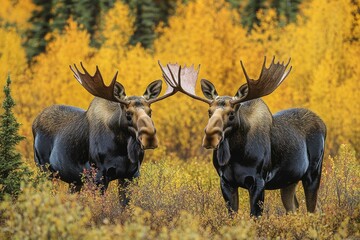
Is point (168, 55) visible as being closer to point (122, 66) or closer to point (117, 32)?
point (117, 32)

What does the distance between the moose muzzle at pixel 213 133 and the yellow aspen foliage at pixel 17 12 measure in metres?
31.2

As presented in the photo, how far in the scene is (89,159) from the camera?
423 inches

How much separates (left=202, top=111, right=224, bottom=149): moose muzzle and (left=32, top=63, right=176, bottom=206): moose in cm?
83

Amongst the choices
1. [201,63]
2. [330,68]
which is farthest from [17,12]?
[330,68]

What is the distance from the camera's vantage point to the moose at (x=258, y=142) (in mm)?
9625

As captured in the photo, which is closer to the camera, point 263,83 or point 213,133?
point 213,133

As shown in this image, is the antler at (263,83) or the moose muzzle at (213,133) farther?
the antler at (263,83)

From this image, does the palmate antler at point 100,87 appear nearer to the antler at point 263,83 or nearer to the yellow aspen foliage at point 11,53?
the antler at point 263,83

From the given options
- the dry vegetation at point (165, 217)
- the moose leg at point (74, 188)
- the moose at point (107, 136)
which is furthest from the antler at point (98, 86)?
the moose leg at point (74, 188)

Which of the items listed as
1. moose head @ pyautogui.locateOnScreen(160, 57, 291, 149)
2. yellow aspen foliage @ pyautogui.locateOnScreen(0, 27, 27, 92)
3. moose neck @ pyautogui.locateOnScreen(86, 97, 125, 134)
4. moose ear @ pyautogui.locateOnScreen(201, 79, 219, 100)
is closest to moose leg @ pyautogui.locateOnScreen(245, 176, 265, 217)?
moose head @ pyautogui.locateOnScreen(160, 57, 291, 149)

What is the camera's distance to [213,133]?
9.23 metres

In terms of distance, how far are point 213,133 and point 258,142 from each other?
0.84 meters

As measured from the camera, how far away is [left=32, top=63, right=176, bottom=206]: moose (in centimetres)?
1020

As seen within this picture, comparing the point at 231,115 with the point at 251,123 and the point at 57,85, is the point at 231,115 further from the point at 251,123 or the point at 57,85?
the point at 57,85
